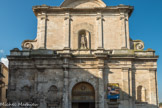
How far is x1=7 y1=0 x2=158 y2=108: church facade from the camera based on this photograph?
19703 mm

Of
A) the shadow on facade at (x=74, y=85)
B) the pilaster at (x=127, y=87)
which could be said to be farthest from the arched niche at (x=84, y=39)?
the pilaster at (x=127, y=87)

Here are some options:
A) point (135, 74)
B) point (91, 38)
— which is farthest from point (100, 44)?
point (135, 74)

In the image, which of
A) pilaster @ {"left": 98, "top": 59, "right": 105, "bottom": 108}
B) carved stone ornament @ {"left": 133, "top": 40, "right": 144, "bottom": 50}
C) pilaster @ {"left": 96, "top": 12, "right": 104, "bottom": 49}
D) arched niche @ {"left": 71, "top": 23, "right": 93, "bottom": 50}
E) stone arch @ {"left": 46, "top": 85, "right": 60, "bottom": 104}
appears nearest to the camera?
pilaster @ {"left": 98, "top": 59, "right": 105, "bottom": 108}

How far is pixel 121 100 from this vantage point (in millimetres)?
19594

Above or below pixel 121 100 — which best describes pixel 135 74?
above

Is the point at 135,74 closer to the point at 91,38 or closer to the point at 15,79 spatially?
the point at 91,38

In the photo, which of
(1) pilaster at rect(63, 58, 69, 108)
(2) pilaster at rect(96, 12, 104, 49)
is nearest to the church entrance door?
(1) pilaster at rect(63, 58, 69, 108)

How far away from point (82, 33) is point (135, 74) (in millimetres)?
6677

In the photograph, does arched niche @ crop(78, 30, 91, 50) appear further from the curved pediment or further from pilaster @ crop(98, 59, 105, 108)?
the curved pediment

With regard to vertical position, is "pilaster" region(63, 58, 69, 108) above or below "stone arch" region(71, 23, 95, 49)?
below

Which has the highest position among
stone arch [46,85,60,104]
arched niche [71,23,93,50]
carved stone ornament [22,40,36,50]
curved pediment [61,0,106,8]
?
curved pediment [61,0,106,8]

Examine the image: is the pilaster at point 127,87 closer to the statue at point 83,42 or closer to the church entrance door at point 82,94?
the church entrance door at point 82,94

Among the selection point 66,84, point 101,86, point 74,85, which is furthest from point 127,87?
point 66,84

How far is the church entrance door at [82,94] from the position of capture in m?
20.0
